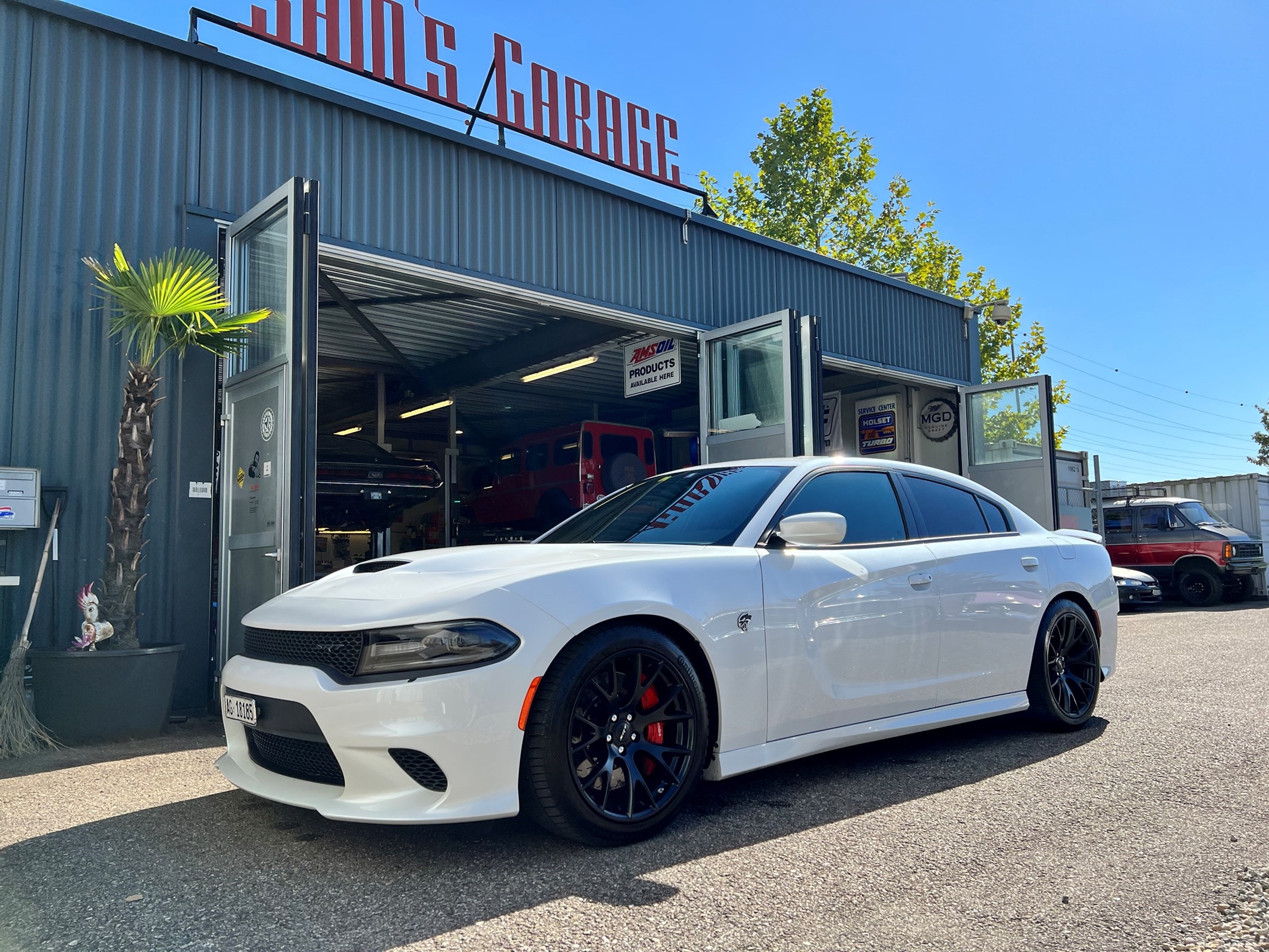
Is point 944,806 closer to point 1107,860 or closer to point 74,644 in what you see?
point 1107,860

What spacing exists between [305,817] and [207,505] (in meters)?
3.82

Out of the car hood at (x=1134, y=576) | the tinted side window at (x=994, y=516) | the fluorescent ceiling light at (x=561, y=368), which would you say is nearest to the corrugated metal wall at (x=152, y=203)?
the fluorescent ceiling light at (x=561, y=368)

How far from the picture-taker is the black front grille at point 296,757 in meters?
3.07

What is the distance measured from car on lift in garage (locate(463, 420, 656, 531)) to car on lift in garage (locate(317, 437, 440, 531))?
2.87m

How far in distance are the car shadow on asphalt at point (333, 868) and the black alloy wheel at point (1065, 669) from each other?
2.86 feet

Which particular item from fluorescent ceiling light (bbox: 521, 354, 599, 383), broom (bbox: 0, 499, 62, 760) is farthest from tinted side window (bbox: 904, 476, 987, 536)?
fluorescent ceiling light (bbox: 521, 354, 599, 383)

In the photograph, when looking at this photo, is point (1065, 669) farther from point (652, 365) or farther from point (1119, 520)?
point (1119, 520)

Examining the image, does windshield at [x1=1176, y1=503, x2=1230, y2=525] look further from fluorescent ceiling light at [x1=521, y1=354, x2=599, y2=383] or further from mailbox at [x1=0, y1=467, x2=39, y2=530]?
mailbox at [x1=0, y1=467, x2=39, y2=530]

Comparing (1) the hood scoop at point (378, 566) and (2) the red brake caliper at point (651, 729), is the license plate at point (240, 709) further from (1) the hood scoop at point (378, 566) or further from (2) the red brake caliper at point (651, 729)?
(2) the red brake caliper at point (651, 729)

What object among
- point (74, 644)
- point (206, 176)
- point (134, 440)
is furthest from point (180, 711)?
point (206, 176)

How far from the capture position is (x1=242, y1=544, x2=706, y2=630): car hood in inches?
122

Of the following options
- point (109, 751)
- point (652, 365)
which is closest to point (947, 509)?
point (109, 751)

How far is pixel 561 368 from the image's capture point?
44.2ft

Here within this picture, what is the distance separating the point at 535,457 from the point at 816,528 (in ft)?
39.7
